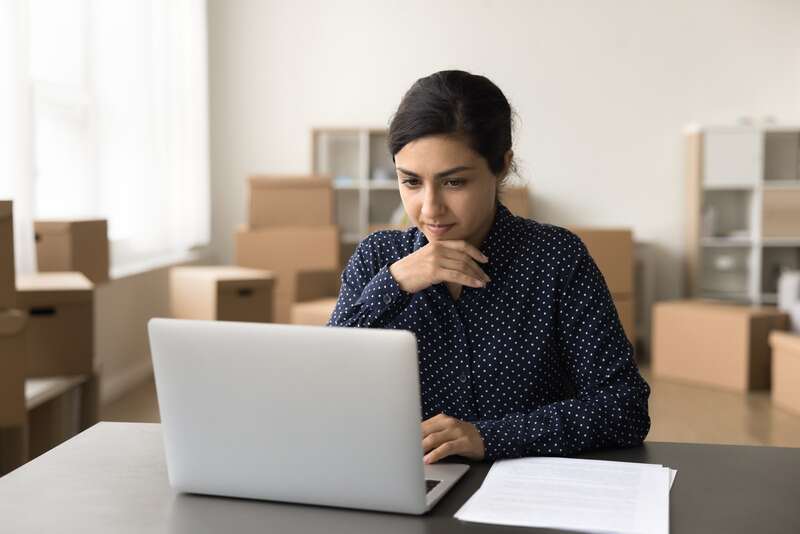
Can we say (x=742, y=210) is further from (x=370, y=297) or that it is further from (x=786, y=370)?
(x=370, y=297)

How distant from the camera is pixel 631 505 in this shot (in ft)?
3.48

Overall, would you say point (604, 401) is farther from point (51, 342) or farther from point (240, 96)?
point (240, 96)

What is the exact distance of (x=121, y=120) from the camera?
473cm

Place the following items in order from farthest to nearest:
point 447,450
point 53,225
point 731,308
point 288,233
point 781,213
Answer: point 781,213 → point 288,233 → point 731,308 → point 53,225 → point 447,450

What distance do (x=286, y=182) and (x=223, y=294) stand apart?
1.18 m

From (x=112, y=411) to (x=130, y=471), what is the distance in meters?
3.05

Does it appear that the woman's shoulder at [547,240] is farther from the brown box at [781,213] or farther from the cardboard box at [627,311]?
the brown box at [781,213]

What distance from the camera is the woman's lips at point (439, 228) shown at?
1501mm

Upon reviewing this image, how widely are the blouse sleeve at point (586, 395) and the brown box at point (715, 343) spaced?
3.44 metres

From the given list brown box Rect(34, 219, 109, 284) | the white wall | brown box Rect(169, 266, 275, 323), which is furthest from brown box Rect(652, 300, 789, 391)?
brown box Rect(34, 219, 109, 284)

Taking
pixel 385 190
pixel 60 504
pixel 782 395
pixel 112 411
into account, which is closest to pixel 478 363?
pixel 60 504

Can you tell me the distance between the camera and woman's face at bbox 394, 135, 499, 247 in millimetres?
1473

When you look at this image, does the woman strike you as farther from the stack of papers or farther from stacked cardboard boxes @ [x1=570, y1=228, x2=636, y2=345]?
stacked cardboard boxes @ [x1=570, y1=228, x2=636, y2=345]

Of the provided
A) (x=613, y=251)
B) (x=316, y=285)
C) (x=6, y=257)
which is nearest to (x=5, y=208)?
(x=6, y=257)
